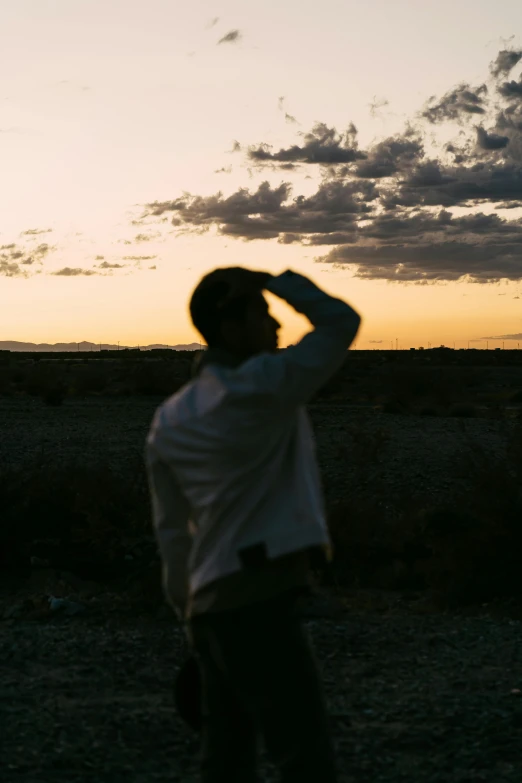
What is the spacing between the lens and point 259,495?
2.94 m

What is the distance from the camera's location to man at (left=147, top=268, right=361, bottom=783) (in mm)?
2902

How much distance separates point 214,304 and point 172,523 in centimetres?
71

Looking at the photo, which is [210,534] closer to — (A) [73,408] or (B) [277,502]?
(B) [277,502]

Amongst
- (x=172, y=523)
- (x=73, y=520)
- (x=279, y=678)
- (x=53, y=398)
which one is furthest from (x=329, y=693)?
(x=53, y=398)

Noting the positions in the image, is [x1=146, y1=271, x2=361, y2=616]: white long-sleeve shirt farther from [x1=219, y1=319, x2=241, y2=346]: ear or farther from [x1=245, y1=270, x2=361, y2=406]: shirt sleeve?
[x1=219, y1=319, x2=241, y2=346]: ear

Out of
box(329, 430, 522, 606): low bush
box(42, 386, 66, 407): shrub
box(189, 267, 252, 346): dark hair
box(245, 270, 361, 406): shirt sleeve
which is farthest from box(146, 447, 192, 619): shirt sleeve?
box(42, 386, 66, 407): shrub

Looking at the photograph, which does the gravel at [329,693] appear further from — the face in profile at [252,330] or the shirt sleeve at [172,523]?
the face in profile at [252,330]

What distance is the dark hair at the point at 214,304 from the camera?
3.10 m

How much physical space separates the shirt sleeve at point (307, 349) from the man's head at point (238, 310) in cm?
6

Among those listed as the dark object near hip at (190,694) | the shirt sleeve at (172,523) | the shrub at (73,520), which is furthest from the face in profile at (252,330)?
the shrub at (73,520)

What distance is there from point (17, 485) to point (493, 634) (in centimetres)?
704

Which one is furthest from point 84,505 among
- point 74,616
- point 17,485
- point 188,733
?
point 188,733

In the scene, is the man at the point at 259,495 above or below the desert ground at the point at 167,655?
above

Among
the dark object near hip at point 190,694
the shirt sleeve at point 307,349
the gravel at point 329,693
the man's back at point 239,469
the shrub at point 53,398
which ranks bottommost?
the gravel at point 329,693
